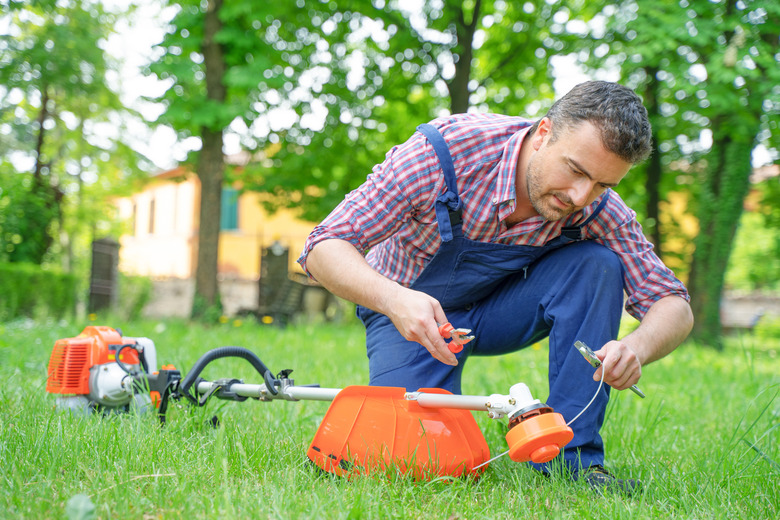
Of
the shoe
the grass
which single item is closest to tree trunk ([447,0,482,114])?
the grass

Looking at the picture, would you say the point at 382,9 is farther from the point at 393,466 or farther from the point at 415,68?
the point at 393,466

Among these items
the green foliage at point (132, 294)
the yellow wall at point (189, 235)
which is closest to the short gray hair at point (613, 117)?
the green foliage at point (132, 294)

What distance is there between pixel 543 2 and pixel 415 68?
8.45 feet

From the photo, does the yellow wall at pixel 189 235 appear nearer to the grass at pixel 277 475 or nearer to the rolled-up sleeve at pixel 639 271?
the grass at pixel 277 475

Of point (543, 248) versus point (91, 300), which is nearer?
point (543, 248)

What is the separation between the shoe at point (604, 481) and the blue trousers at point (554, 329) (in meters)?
0.04

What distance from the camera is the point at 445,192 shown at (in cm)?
218

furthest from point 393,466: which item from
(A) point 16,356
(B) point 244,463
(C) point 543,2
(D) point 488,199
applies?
(C) point 543,2

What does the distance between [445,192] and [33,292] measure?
9.65 metres

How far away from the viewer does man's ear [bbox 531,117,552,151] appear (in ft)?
6.99

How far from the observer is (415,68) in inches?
460

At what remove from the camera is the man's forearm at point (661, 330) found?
82.6 inches

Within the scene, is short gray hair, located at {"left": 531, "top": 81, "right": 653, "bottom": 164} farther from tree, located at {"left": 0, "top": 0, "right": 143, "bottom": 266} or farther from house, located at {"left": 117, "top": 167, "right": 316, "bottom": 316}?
house, located at {"left": 117, "top": 167, "right": 316, "bottom": 316}

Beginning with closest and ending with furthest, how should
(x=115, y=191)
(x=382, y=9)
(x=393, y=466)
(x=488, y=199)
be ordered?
(x=393, y=466) → (x=488, y=199) → (x=382, y=9) → (x=115, y=191)
